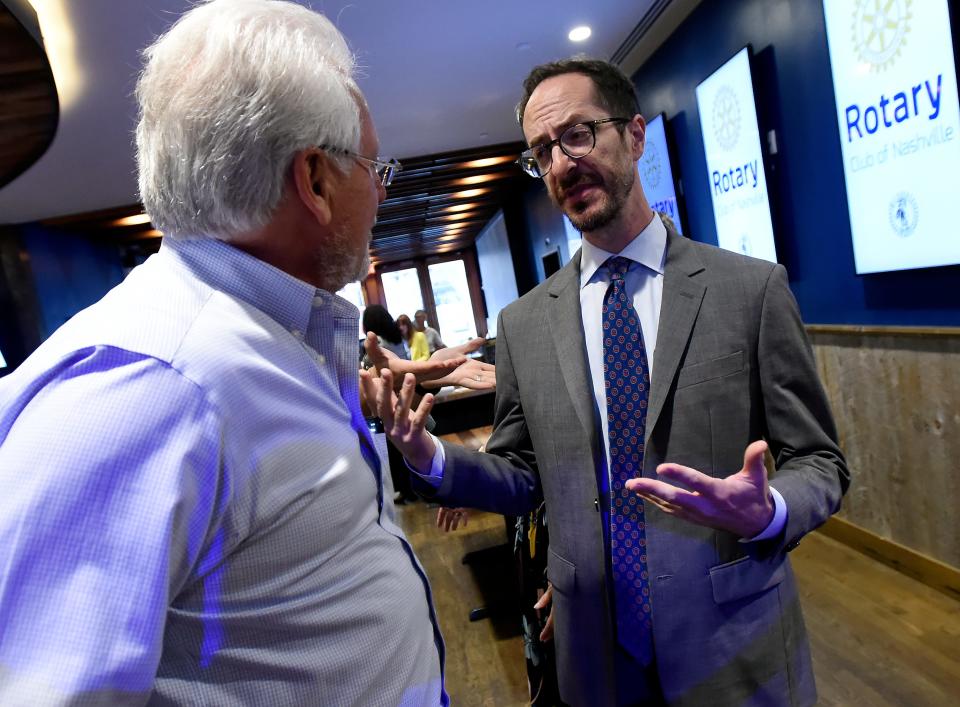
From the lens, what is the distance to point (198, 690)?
0.66 metres

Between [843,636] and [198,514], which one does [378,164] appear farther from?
[843,636]

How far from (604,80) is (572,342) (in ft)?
2.05

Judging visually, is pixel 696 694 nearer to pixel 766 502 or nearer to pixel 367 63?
pixel 766 502

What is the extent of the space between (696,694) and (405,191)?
27.5 feet

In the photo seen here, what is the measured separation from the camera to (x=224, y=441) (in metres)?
0.63

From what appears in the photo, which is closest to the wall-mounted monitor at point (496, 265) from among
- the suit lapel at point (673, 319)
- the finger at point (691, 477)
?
the suit lapel at point (673, 319)

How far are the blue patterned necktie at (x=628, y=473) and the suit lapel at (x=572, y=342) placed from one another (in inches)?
1.8

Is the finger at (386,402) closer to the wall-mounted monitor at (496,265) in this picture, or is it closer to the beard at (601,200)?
the beard at (601,200)

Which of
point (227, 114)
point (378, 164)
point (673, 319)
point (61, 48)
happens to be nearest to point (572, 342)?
point (673, 319)

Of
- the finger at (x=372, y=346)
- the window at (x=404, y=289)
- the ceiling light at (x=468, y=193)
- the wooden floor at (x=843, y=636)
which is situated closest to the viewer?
the finger at (x=372, y=346)

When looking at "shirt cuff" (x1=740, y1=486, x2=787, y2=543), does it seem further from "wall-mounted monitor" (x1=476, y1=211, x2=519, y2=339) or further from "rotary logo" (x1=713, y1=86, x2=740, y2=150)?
"wall-mounted monitor" (x1=476, y1=211, x2=519, y2=339)

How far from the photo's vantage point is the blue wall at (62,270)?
25.8ft

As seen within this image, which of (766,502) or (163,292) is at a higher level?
(163,292)

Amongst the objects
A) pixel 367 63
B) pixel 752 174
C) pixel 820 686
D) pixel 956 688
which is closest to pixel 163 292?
pixel 820 686
